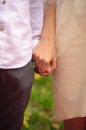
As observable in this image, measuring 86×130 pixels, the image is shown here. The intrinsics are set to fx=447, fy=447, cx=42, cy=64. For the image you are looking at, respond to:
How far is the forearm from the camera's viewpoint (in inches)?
73.1

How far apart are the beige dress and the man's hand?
0.23ft

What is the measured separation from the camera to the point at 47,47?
183 cm

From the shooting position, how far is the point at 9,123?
181 cm

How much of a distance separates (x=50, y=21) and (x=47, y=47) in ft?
0.40

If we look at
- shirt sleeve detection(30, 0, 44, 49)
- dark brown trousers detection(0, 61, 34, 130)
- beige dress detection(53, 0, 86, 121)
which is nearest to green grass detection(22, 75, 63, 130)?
beige dress detection(53, 0, 86, 121)

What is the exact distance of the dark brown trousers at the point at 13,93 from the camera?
167 centimetres

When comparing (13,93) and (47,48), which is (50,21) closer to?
(47,48)

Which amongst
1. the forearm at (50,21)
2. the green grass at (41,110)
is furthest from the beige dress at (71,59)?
the green grass at (41,110)

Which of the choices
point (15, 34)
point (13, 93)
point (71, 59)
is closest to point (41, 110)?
point (71, 59)

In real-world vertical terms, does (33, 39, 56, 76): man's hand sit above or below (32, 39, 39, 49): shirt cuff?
below

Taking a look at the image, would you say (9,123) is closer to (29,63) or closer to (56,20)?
(29,63)

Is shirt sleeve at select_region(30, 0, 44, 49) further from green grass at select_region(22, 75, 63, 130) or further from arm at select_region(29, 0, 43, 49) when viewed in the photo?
green grass at select_region(22, 75, 63, 130)

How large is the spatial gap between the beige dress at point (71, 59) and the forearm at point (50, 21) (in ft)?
0.07

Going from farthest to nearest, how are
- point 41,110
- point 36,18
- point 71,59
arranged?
point 41,110, point 71,59, point 36,18
